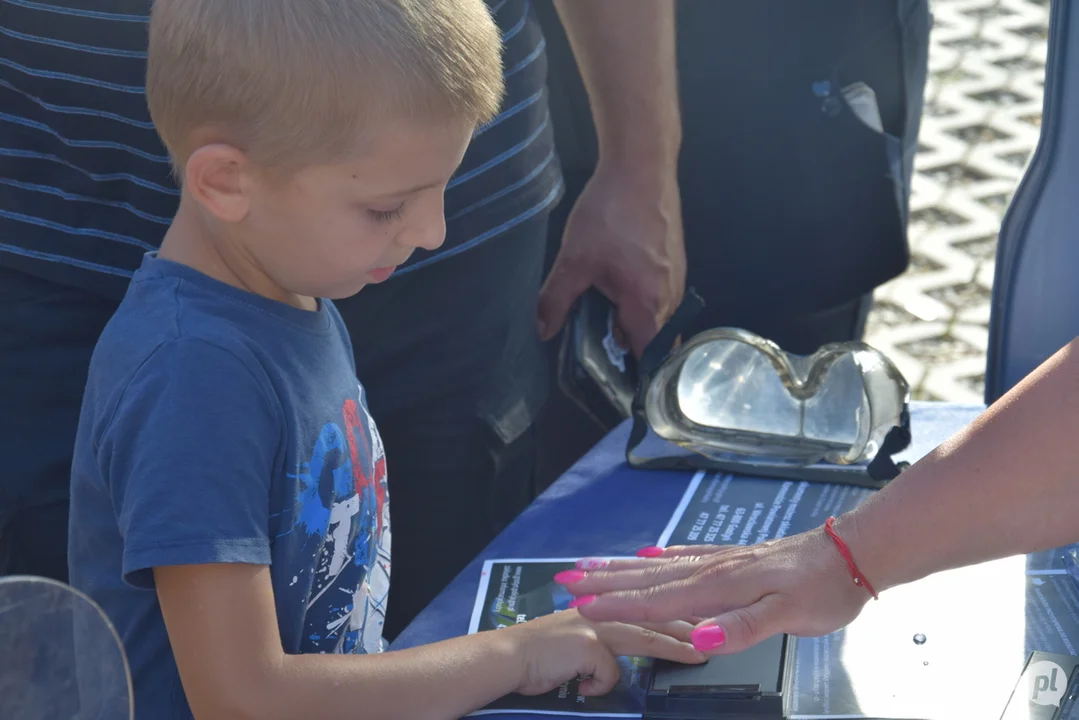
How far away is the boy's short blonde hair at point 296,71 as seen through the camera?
36.1 inches

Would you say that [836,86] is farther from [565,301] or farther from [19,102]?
[19,102]

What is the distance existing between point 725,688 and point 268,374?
0.42 m

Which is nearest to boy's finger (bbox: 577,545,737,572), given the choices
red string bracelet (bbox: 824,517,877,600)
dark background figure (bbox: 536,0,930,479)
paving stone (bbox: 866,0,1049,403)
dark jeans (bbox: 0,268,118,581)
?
red string bracelet (bbox: 824,517,877,600)

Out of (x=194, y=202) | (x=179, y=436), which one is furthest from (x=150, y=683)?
(x=194, y=202)

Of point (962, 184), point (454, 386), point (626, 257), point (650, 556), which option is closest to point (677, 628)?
point (650, 556)

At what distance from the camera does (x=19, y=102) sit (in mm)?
1272

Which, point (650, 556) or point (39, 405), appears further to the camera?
point (39, 405)

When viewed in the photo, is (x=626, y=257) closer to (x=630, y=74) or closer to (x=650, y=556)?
(x=630, y=74)

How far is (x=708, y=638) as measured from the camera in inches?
39.8

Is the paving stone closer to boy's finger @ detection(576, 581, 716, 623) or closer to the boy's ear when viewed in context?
boy's finger @ detection(576, 581, 716, 623)

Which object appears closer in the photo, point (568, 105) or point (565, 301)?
point (565, 301)

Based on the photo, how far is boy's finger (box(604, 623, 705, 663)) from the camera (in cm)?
102

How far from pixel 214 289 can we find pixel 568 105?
1.01 m

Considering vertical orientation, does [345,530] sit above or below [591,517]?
above
